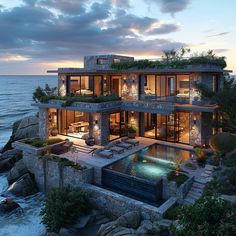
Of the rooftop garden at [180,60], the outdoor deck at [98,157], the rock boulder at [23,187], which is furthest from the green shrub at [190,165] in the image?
the rock boulder at [23,187]

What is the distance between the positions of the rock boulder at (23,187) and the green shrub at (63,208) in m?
5.46

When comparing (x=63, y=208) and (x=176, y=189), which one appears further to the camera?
(x=176, y=189)

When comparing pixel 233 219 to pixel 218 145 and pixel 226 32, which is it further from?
pixel 226 32

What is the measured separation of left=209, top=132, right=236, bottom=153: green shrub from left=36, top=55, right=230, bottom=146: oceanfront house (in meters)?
3.23

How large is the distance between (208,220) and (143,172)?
1090cm

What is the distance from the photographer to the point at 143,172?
59.5ft

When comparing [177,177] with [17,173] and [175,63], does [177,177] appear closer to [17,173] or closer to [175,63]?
[175,63]

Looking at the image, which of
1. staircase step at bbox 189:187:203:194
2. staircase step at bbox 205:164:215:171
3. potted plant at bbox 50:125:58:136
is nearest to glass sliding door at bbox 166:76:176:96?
staircase step at bbox 205:164:215:171

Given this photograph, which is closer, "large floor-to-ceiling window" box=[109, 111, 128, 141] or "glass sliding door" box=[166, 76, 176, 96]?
"glass sliding door" box=[166, 76, 176, 96]

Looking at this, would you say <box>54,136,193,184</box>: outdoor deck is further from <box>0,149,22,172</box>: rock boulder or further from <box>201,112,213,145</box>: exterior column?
<box>0,149,22,172</box>: rock boulder

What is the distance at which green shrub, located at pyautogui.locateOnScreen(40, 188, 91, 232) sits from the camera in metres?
15.5

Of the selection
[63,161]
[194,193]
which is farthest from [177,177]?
[63,161]

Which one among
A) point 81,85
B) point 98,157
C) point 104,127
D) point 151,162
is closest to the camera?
point 151,162

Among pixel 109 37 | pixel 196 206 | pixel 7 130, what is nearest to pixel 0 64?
pixel 7 130
